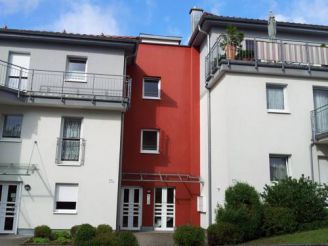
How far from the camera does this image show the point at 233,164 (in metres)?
14.8

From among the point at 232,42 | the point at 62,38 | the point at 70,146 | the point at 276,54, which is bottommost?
the point at 70,146

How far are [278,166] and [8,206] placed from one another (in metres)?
11.3

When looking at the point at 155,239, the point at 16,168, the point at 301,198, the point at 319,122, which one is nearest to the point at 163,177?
the point at 155,239

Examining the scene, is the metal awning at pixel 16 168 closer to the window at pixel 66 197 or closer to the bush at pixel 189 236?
the window at pixel 66 197

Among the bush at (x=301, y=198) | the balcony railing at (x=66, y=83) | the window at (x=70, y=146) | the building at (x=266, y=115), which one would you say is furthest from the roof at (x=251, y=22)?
the bush at (x=301, y=198)

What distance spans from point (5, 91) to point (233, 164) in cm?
964

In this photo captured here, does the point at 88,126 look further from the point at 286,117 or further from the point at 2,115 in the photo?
the point at 286,117

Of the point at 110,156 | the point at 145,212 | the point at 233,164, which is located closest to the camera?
the point at 233,164

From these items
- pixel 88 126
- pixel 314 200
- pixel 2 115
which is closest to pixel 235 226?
pixel 314 200

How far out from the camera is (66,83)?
17.4m

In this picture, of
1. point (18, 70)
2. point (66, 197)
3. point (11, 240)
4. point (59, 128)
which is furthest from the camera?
point (18, 70)

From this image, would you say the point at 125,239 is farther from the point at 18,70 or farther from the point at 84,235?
the point at 18,70

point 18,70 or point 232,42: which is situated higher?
point 232,42

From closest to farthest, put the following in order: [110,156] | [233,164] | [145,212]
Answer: [233,164], [110,156], [145,212]
